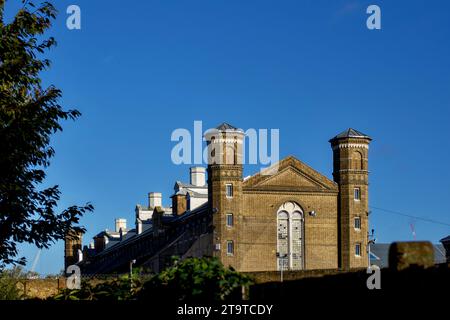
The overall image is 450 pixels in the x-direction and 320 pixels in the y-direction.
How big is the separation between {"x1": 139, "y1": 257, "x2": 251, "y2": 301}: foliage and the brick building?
2434 inches

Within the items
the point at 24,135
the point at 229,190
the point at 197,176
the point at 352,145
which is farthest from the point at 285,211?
the point at 24,135

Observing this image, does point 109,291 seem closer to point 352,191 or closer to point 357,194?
point 352,191

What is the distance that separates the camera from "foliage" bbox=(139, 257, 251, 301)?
47.1 feet

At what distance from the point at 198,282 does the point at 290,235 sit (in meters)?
65.7

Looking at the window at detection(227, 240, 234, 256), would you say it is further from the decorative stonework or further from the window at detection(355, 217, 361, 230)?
the decorative stonework

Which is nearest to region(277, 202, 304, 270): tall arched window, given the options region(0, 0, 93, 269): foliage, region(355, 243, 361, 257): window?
region(355, 243, 361, 257): window

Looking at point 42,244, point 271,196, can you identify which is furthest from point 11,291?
point 271,196

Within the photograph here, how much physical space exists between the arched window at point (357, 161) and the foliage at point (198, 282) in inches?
2654

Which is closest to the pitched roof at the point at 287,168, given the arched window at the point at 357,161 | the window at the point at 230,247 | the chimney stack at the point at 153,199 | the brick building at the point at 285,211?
the brick building at the point at 285,211
